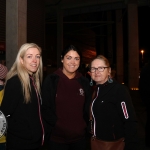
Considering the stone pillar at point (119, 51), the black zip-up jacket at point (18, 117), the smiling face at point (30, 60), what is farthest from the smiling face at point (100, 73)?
the stone pillar at point (119, 51)

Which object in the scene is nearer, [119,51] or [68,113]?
[68,113]

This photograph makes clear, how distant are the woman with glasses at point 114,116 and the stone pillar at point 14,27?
5.04 m

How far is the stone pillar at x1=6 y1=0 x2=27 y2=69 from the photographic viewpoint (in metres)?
7.53

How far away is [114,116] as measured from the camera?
292 centimetres

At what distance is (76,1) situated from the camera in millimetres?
26906

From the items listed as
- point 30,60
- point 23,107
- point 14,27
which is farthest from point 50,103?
point 14,27

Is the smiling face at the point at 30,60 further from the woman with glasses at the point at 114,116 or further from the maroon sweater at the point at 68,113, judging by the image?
the woman with glasses at the point at 114,116

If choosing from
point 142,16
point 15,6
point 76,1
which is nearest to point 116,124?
point 15,6

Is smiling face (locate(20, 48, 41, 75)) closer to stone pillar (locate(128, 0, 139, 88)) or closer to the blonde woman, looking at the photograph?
the blonde woman

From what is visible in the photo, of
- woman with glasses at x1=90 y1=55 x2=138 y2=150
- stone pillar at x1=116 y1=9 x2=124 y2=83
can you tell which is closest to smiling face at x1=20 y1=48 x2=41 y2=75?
woman with glasses at x1=90 y1=55 x2=138 y2=150

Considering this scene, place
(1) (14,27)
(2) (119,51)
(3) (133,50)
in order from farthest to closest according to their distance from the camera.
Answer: (2) (119,51) < (3) (133,50) < (1) (14,27)

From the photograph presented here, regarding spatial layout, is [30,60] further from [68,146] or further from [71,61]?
[68,146]

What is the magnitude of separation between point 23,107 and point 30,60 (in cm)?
56

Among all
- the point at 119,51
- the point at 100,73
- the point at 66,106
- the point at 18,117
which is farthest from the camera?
the point at 119,51
